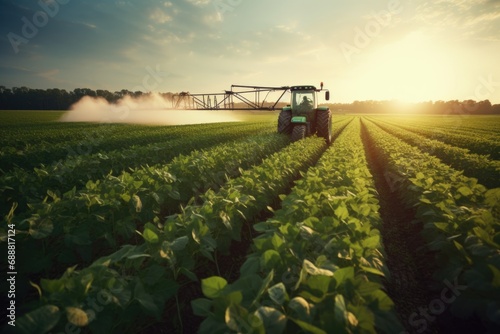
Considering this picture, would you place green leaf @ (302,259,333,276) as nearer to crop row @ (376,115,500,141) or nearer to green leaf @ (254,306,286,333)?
green leaf @ (254,306,286,333)

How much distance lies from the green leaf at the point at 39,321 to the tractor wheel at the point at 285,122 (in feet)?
45.7

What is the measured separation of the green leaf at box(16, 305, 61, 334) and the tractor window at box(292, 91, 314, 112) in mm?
14678

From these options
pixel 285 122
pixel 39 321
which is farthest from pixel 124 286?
pixel 285 122

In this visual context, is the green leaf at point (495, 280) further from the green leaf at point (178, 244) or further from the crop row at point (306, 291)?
the green leaf at point (178, 244)

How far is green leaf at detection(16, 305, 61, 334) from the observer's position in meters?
1.13

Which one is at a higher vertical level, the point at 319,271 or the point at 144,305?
the point at 319,271

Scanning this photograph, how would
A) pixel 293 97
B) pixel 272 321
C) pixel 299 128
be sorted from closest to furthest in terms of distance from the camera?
1. pixel 272 321
2. pixel 299 128
3. pixel 293 97

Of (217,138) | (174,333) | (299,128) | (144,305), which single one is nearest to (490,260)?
(144,305)

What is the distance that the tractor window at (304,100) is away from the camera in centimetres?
1459

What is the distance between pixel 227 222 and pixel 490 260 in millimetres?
2503

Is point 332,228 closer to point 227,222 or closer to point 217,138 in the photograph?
point 227,222

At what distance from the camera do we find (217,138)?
57.0 feet

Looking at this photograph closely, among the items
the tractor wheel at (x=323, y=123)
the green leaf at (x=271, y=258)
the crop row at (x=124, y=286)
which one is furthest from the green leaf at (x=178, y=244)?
the tractor wheel at (x=323, y=123)

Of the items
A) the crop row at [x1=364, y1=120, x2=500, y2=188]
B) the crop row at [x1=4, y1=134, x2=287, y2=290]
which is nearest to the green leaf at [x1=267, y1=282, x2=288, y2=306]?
the crop row at [x1=4, y1=134, x2=287, y2=290]
